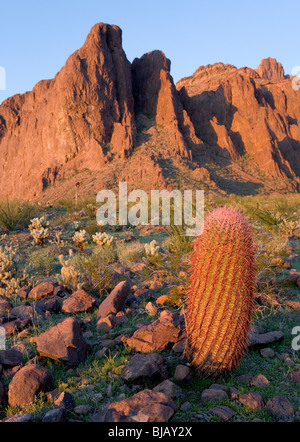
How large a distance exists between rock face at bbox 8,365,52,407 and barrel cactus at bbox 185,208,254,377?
1230mm

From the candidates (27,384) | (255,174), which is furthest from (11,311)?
(255,174)

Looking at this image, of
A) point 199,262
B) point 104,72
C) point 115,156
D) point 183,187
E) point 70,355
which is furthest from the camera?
point 104,72

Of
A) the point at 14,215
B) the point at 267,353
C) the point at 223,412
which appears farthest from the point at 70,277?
the point at 14,215

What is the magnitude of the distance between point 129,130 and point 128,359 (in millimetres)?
30359

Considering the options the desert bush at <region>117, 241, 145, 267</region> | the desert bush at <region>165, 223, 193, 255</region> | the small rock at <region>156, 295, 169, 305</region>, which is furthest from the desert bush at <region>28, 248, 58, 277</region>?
the small rock at <region>156, 295, 169, 305</region>

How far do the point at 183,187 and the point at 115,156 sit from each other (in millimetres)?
8639

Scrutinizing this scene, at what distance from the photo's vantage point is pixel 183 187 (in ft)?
82.8

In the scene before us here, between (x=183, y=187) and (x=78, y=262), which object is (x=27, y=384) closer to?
(x=78, y=262)

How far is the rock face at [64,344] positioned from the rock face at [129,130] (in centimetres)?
2330

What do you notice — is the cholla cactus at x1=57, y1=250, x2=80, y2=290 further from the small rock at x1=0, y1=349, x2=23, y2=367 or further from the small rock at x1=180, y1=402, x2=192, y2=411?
the small rock at x1=180, y1=402, x2=192, y2=411

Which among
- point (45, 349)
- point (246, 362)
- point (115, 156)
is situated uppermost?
point (115, 156)

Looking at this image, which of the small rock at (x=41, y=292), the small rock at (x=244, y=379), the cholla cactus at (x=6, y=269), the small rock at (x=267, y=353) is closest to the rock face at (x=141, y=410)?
the small rock at (x=244, y=379)

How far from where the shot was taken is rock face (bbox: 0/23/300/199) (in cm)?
3030

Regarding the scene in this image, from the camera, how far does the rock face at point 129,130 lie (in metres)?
30.3
